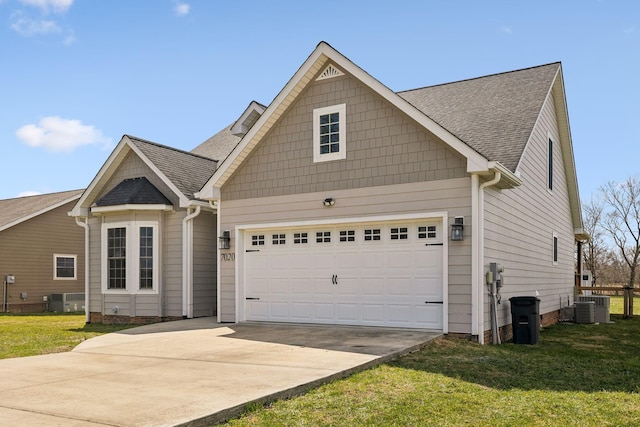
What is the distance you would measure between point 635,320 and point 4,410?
18261mm

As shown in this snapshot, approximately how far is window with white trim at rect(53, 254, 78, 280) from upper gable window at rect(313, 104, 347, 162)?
17065mm

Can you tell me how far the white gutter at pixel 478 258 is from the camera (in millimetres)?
11203

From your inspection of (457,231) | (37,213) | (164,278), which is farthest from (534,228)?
(37,213)

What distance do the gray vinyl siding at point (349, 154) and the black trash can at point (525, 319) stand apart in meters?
2.92

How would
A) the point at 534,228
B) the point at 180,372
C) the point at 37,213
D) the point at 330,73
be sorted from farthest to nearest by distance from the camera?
the point at 37,213, the point at 534,228, the point at 330,73, the point at 180,372

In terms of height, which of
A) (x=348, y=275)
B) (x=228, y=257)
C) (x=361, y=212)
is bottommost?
(x=348, y=275)

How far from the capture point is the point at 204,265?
16516mm

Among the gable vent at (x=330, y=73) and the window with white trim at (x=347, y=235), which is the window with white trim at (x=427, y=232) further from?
the gable vent at (x=330, y=73)

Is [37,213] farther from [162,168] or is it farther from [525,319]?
[525,319]

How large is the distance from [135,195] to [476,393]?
37.8 ft

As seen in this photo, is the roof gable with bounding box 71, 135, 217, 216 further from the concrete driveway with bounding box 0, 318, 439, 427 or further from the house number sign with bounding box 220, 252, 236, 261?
the concrete driveway with bounding box 0, 318, 439, 427

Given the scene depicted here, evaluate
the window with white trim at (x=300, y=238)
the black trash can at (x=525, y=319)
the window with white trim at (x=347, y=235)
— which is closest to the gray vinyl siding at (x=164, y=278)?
the window with white trim at (x=300, y=238)

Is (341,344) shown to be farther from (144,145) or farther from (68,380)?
(144,145)

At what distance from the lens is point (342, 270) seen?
12969 millimetres
